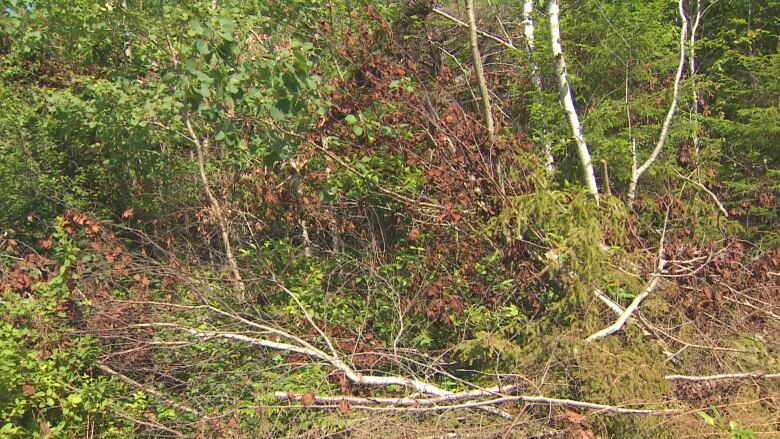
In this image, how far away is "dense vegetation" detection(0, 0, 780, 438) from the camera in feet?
15.2

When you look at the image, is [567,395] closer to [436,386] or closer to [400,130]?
[436,386]

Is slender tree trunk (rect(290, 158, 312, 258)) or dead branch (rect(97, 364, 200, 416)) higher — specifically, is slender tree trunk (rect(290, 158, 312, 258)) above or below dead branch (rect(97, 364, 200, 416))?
above

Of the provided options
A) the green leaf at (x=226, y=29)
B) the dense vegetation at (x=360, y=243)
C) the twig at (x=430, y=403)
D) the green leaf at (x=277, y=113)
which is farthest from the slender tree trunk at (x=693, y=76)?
the green leaf at (x=226, y=29)

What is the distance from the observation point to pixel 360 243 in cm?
667

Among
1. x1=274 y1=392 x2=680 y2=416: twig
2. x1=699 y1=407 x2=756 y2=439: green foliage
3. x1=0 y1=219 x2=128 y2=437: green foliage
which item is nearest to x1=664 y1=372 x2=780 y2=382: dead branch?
x1=699 y1=407 x2=756 y2=439: green foliage

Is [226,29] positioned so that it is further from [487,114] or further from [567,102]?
[567,102]

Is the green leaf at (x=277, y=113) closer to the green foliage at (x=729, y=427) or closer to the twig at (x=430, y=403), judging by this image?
the twig at (x=430, y=403)

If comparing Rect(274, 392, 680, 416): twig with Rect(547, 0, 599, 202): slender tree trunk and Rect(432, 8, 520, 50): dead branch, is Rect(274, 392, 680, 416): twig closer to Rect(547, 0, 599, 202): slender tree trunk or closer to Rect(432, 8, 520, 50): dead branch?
Rect(547, 0, 599, 202): slender tree trunk

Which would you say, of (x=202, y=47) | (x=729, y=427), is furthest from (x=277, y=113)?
(x=729, y=427)

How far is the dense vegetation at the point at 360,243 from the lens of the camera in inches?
183

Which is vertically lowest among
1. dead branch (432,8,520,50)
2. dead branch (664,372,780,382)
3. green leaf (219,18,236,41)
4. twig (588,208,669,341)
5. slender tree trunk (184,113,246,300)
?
dead branch (664,372,780,382)

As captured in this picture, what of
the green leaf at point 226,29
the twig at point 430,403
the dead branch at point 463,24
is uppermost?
the green leaf at point 226,29

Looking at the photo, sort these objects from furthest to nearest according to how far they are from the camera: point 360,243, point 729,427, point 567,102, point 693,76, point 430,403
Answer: point 693,76 < point 567,102 < point 360,243 < point 430,403 < point 729,427

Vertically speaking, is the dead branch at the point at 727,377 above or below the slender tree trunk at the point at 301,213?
below
